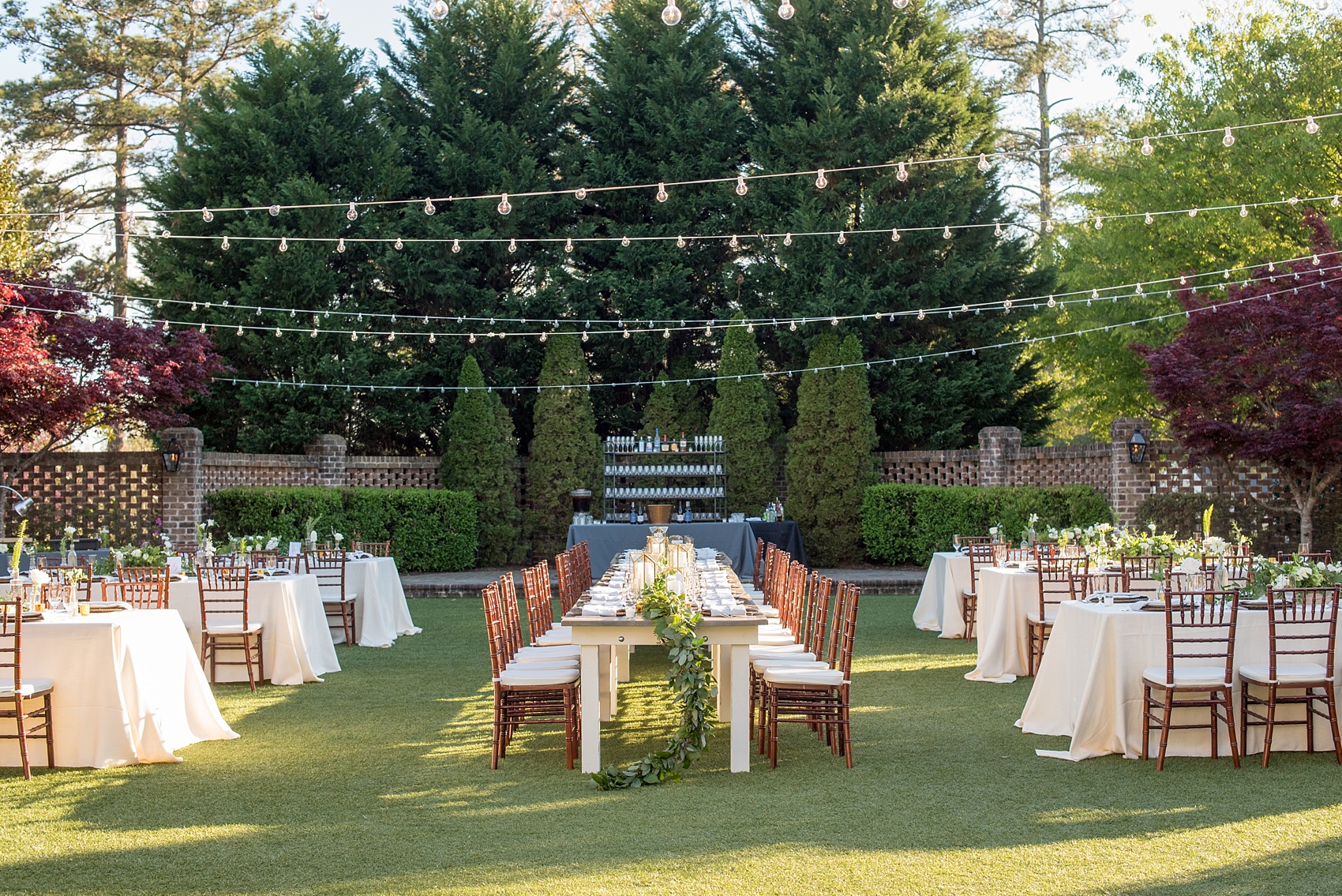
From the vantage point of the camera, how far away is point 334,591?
37.0 ft

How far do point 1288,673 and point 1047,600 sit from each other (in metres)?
3.02

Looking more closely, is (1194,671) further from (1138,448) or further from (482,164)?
(482,164)

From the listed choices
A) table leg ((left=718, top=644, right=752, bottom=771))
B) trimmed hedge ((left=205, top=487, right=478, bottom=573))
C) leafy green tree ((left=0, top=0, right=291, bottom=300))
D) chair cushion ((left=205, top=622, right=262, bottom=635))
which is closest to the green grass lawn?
table leg ((left=718, top=644, right=752, bottom=771))

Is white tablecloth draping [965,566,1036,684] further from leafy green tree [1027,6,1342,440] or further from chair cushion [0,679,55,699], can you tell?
leafy green tree [1027,6,1342,440]

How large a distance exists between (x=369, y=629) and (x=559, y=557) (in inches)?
125

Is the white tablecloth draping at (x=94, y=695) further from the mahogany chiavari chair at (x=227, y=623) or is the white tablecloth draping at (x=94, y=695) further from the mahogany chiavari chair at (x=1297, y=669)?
the mahogany chiavari chair at (x=1297, y=669)

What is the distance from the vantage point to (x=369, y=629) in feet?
37.0

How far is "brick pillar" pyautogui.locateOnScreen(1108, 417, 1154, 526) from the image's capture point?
48.3 feet

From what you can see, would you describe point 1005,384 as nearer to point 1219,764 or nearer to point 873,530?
point 873,530

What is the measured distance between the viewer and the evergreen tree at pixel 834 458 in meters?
18.1

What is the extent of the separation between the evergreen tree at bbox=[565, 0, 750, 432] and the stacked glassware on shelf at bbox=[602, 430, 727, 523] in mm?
1145

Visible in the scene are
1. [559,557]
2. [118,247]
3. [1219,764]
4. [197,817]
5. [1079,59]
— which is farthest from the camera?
[1079,59]

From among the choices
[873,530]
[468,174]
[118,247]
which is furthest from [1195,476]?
[118,247]

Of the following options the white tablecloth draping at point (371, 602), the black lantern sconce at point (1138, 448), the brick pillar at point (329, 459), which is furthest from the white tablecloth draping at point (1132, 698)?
the brick pillar at point (329, 459)
